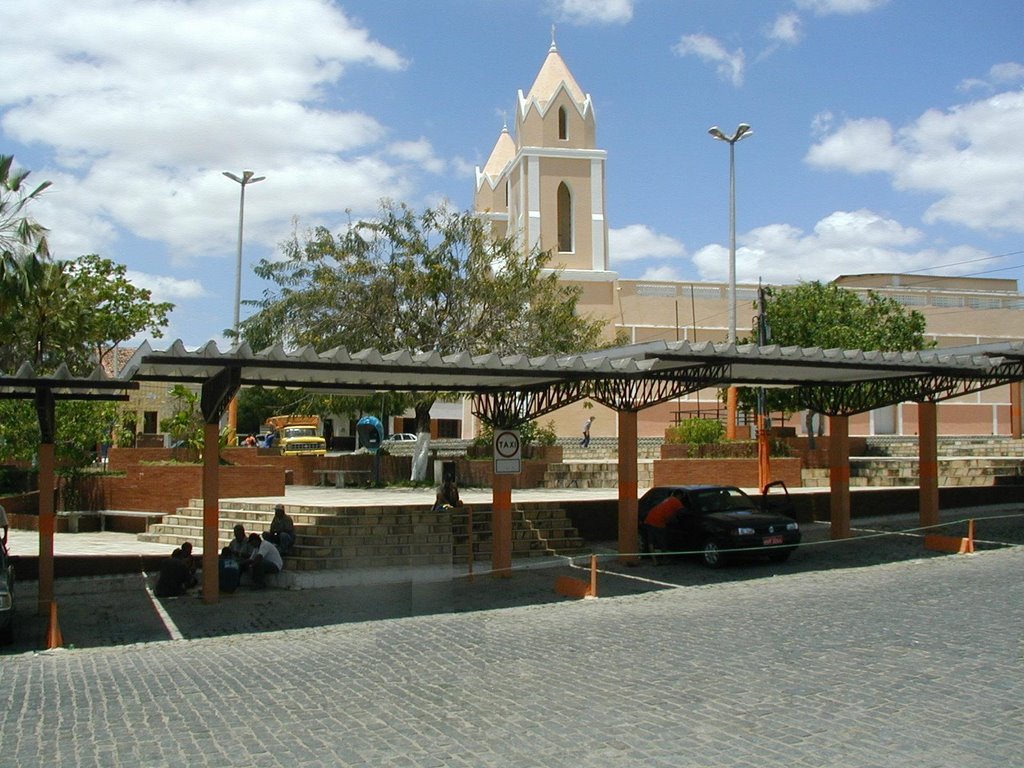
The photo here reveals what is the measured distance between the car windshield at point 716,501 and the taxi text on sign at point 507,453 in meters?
3.53

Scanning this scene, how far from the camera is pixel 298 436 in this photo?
173ft

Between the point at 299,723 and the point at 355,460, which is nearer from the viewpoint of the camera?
the point at 299,723

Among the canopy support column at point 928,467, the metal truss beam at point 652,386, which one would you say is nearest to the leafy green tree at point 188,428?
the metal truss beam at point 652,386

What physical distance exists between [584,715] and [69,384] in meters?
8.58

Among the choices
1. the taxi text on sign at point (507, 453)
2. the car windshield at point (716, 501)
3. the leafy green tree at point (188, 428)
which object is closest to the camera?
the taxi text on sign at point (507, 453)

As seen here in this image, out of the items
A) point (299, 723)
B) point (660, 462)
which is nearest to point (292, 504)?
point (660, 462)

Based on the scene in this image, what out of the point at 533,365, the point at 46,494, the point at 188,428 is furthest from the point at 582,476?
the point at 46,494

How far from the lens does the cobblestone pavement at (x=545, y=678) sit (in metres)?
7.66

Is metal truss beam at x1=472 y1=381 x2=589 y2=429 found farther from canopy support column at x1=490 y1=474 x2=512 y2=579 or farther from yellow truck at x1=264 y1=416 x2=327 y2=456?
yellow truck at x1=264 y1=416 x2=327 y2=456

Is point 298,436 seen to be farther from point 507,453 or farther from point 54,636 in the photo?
point 54,636

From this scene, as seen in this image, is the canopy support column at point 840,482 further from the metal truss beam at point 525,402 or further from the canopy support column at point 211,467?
the canopy support column at point 211,467

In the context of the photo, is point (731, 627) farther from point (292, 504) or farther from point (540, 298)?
point (540, 298)

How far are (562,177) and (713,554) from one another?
35.7 metres

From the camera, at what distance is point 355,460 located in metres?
34.6
